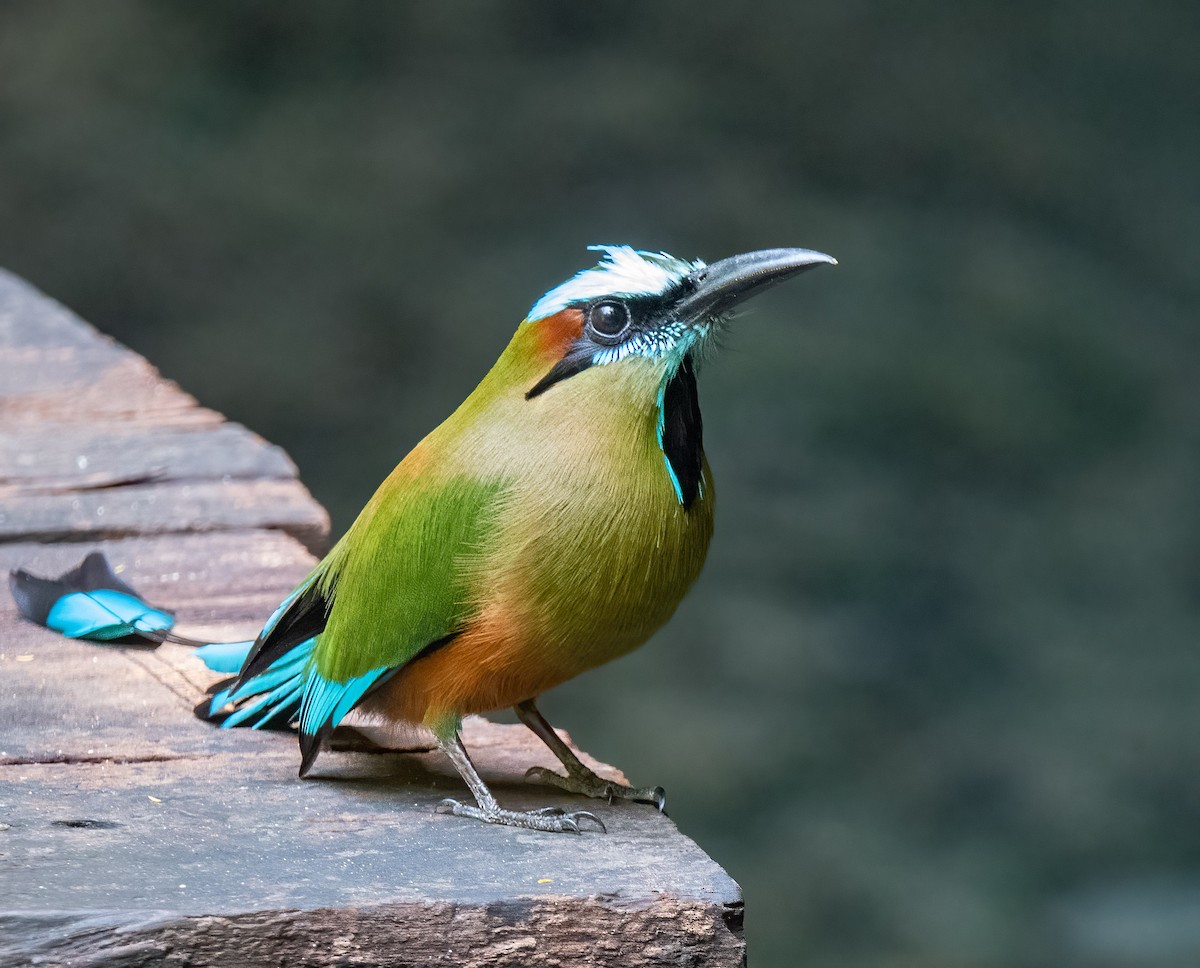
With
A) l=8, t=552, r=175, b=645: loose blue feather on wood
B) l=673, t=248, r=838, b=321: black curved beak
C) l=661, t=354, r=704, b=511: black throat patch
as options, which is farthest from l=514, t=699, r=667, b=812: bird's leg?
l=8, t=552, r=175, b=645: loose blue feather on wood

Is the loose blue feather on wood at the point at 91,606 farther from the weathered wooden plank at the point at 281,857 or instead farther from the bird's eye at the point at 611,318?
the bird's eye at the point at 611,318

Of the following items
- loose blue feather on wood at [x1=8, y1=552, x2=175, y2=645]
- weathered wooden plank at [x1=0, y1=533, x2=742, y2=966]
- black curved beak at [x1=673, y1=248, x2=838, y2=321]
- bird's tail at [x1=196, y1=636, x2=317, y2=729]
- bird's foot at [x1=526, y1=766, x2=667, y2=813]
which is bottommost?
weathered wooden plank at [x1=0, y1=533, x2=742, y2=966]

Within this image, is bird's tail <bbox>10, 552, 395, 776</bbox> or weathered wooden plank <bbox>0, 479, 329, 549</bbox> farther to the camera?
weathered wooden plank <bbox>0, 479, 329, 549</bbox>

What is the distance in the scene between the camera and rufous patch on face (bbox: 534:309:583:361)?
2354 millimetres

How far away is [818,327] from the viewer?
7.04 meters

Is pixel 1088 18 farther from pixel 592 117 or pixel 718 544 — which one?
pixel 718 544

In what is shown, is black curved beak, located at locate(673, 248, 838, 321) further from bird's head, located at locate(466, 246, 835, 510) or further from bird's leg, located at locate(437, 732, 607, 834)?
bird's leg, located at locate(437, 732, 607, 834)

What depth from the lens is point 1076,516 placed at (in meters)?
6.85

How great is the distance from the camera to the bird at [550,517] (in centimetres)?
229

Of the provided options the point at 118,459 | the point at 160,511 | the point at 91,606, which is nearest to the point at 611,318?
the point at 91,606

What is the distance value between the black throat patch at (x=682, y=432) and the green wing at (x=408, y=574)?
25 cm

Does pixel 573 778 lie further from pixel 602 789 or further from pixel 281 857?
pixel 281 857

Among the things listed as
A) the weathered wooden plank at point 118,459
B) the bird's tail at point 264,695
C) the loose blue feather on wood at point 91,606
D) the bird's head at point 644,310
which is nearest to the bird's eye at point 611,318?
the bird's head at point 644,310

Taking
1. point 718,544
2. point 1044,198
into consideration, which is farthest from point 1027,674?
point 1044,198
